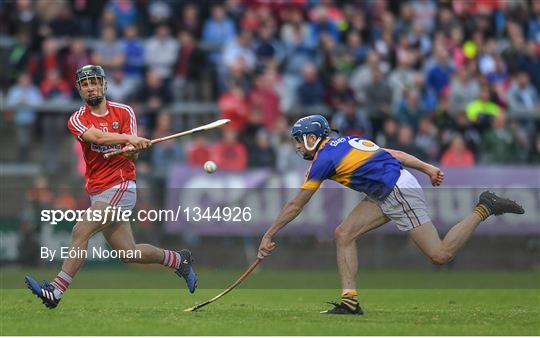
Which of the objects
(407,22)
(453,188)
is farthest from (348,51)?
(453,188)

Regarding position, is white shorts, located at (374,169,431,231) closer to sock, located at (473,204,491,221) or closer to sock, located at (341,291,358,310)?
sock, located at (473,204,491,221)

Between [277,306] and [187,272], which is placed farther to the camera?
[277,306]

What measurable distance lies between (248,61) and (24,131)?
4474 mm

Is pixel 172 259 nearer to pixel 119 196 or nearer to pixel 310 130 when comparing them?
pixel 119 196

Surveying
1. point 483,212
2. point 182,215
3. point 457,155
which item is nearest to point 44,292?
point 483,212

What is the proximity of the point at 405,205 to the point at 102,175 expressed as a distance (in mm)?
3280

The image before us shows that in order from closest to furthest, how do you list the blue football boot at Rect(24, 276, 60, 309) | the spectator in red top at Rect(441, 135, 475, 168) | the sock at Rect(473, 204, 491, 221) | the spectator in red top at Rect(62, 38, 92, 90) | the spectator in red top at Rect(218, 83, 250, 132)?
the blue football boot at Rect(24, 276, 60, 309) < the sock at Rect(473, 204, 491, 221) < the spectator in red top at Rect(441, 135, 475, 168) < the spectator in red top at Rect(218, 83, 250, 132) < the spectator in red top at Rect(62, 38, 92, 90)

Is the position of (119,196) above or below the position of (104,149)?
below

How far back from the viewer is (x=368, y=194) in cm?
1372

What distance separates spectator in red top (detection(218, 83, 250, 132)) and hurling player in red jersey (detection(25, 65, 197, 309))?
9278mm

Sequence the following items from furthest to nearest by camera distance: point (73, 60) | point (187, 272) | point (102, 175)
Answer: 1. point (73, 60)
2. point (187, 272)
3. point (102, 175)

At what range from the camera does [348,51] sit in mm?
25578

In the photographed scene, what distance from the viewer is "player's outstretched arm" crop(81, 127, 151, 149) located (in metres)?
13.6

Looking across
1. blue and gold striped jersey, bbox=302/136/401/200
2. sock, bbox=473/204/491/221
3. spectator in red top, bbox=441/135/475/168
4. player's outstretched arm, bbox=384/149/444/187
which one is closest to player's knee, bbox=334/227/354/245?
blue and gold striped jersey, bbox=302/136/401/200
